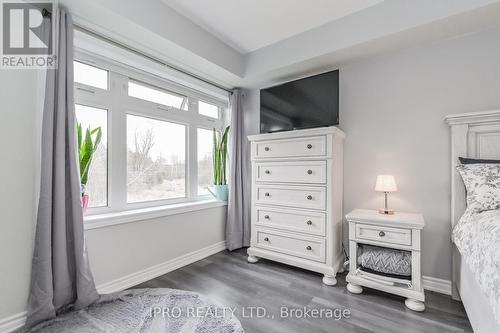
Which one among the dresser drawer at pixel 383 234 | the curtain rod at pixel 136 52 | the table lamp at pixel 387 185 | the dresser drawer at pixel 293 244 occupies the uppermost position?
the curtain rod at pixel 136 52

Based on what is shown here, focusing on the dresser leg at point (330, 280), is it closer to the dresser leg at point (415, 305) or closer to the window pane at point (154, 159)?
the dresser leg at point (415, 305)

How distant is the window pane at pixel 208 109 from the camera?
3.07m

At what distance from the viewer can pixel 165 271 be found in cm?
236

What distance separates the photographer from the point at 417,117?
215 centimetres

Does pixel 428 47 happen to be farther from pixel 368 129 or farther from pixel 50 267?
pixel 50 267

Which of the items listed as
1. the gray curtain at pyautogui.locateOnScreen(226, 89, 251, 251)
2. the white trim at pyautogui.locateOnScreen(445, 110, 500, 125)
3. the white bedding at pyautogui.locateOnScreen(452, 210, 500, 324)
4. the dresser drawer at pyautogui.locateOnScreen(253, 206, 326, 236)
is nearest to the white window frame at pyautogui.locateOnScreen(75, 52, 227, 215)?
the gray curtain at pyautogui.locateOnScreen(226, 89, 251, 251)

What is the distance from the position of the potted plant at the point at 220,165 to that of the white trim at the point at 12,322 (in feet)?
6.63

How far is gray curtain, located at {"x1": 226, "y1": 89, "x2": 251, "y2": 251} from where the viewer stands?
3.05 metres

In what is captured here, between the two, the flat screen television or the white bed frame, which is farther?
the flat screen television

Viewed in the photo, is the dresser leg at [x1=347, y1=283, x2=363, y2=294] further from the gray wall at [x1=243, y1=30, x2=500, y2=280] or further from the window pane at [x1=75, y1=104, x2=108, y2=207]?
the window pane at [x1=75, y1=104, x2=108, y2=207]

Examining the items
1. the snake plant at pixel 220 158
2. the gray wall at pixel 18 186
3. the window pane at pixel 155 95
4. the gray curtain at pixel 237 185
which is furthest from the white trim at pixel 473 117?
the gray wall at pixel 18 186

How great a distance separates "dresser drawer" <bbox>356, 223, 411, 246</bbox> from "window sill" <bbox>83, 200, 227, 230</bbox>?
1752mm

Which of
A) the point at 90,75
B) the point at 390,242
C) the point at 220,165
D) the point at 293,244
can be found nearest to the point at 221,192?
the point at 220,165

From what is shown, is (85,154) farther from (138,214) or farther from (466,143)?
(466,143)
